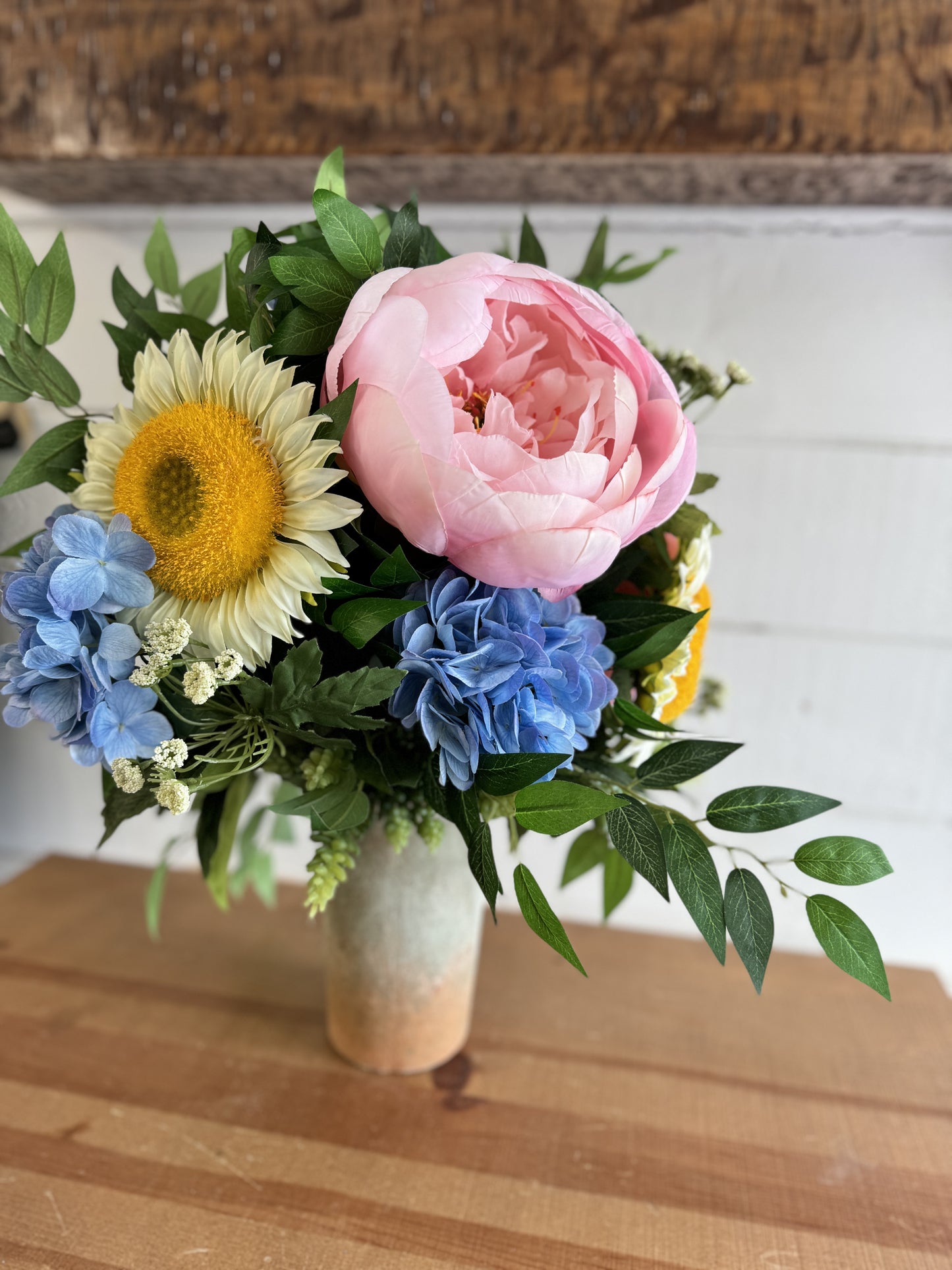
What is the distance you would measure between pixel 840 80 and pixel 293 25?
43cm

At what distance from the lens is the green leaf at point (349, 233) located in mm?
408

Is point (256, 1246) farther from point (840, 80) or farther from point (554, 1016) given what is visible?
point (840, 80)

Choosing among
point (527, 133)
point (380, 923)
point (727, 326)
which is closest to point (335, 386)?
point (380, 923)

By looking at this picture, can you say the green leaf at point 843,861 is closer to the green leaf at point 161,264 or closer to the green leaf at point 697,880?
the green leaf at point 697,880

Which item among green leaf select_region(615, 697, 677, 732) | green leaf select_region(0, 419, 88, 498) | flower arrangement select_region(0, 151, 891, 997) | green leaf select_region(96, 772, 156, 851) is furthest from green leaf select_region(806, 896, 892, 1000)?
green leaf select_region(0, 419, 88, 498)

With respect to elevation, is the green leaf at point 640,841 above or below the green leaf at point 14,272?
below

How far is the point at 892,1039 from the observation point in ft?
2.27

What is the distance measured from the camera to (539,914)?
0.39 metres

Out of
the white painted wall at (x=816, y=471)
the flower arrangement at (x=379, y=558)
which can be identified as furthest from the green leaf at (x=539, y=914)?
the white painted wall at (x=816, y=471)

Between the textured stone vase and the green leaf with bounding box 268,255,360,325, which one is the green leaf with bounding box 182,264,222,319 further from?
the textured stone vase

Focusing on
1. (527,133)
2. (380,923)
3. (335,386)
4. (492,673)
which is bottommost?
(380,923)

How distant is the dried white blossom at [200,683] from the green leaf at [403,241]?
8.5 inches

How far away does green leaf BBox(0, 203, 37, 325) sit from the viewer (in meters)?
0.45

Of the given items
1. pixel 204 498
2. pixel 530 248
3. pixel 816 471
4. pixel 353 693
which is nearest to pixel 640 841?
pixel 353 693
